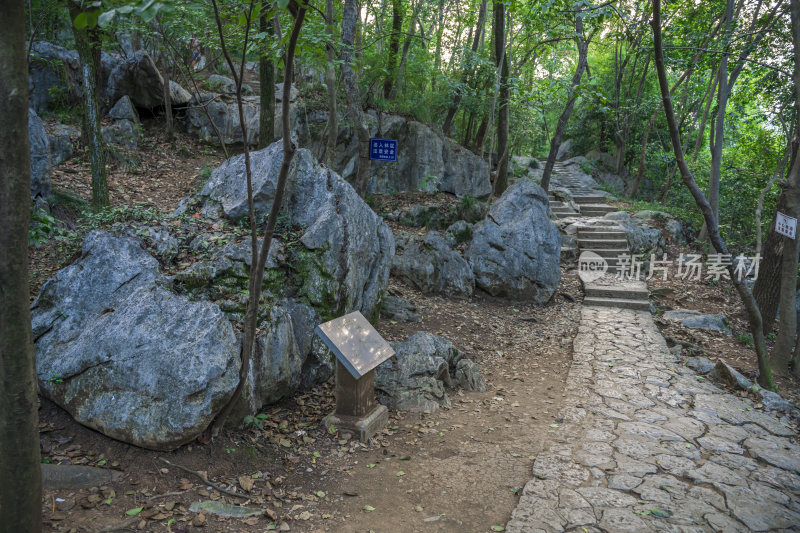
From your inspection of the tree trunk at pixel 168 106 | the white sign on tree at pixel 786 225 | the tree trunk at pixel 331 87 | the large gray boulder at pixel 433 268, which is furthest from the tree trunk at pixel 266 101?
the white sign on tree at pixel 786 225

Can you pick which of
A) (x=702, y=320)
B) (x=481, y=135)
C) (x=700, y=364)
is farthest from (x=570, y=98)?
(x=700, y=364)

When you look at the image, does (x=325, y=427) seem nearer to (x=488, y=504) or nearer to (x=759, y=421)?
(x=488, y=504)

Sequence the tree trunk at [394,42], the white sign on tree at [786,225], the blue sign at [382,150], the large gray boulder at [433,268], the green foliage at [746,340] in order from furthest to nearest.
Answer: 1. the tree trunk at [394,42]
2. the blue sign at [382,150]
3. the large gray boulder at [433,268]
4. the green foliage at [746,340]
5. the white sign on tree at [786,225]

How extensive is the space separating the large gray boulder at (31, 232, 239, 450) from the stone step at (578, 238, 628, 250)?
11.0 m

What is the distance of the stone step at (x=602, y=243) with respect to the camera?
12484 millimetres

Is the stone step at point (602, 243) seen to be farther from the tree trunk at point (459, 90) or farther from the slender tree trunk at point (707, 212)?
the slender tree trunk at point (707, 212)

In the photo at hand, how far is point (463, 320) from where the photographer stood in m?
7.94

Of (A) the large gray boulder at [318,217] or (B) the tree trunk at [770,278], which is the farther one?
(B) the tree trunk at [770,278]

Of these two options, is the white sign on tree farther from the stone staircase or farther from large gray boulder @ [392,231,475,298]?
large gray boulder @ [392,231,475,298]

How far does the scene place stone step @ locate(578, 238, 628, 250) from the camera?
41.0ft

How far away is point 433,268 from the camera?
8797 mm

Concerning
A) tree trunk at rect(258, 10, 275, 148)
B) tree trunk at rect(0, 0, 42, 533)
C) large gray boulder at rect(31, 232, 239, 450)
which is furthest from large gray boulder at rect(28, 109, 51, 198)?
tree trunk at rect(0, 0, 42, 533)

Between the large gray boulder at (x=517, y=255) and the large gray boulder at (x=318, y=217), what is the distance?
377 cm

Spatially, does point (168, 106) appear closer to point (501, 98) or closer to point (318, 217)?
point (318, 217)
